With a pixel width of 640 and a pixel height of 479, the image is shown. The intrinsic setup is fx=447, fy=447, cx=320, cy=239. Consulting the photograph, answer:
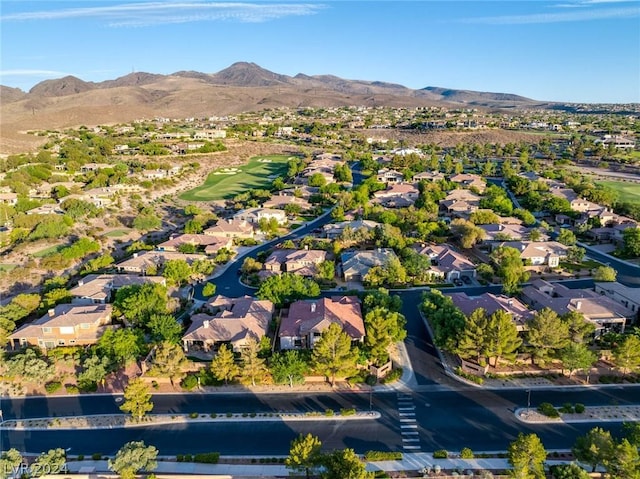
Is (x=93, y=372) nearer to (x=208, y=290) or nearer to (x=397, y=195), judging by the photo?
(x=208, y=290)

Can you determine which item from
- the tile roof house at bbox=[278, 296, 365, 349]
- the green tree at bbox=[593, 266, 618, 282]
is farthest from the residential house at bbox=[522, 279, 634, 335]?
the tile roof house at bbox=[278, 296, 365, 349]

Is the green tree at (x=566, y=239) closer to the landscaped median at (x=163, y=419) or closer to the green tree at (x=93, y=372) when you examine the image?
the landscaped median at (x=163, y=419)

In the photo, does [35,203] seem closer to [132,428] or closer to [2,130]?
[132,428]

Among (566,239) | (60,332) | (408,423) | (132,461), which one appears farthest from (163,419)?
(566,239)

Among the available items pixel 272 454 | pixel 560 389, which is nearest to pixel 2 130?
pixel 272 454

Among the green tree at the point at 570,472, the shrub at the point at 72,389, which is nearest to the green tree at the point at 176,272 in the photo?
the shrub at the point at 72,389

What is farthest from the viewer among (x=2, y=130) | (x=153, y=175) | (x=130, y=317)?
(x=2, y=130)
